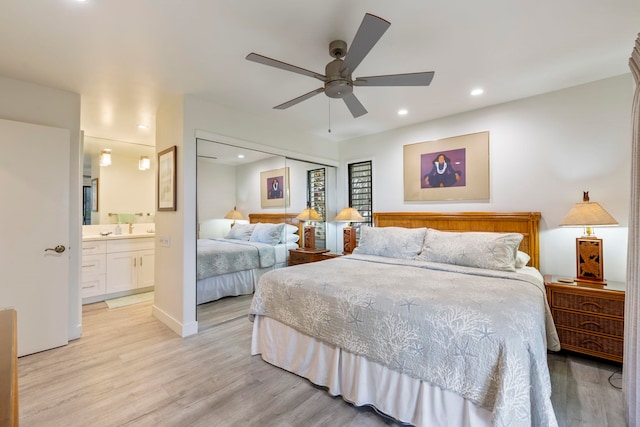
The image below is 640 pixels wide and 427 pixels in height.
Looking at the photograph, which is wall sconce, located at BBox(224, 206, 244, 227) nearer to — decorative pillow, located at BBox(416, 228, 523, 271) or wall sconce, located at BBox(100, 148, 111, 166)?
decorative pillow, located at BBox(416, 228, 523, 271)

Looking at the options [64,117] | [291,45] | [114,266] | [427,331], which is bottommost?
[114,266]

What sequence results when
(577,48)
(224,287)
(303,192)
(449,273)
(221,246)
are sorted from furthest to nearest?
1. (303,192)
2. (224,287)
3. (221,246)
4. (449,273)
5. (577,48)

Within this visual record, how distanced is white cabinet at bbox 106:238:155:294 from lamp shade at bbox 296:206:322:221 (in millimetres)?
2597

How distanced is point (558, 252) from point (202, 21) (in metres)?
3.96

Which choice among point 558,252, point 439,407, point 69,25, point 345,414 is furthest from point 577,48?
point 69,25

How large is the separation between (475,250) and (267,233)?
2686 mm

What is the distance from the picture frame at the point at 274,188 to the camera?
4133 mm

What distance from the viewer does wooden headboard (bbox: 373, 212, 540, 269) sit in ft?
10.3

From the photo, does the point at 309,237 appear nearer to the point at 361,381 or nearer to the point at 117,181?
the point at 361,381

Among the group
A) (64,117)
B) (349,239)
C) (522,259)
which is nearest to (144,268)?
(64,117)

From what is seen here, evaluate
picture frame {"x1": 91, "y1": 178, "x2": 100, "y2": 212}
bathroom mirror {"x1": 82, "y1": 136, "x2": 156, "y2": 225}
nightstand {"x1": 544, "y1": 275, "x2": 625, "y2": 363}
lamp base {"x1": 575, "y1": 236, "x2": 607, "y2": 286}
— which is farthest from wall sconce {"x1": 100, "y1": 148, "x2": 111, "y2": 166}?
lamp base {"x1": 575, "y1": 236, "x2": 607, "y2": 286}

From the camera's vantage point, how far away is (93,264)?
14.0ft

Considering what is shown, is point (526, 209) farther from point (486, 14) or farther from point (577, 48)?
point (486, 14)

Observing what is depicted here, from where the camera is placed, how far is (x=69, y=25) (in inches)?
78.5
